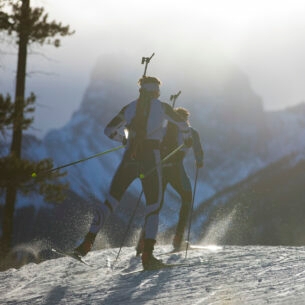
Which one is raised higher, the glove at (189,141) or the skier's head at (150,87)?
the skier's head at (150,87)

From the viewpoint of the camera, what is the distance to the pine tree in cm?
1633

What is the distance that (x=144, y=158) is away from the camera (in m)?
7.24

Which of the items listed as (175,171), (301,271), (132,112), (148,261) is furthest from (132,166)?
(301,271)

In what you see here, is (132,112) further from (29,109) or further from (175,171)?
(29,109)

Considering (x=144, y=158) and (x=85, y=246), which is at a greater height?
(x=144, y=158)

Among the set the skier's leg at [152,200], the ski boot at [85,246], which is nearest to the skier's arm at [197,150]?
the skier's leg at [152,200]

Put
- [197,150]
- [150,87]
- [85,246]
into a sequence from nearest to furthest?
1. [85,246]
2. [150,87]
3. [197,150]

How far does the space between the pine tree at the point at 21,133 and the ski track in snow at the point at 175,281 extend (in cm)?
860

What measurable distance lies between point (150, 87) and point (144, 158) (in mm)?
996

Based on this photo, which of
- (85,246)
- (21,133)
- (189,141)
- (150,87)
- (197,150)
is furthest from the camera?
(21,133)

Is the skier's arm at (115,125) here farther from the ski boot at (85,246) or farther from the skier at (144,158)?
the ski boot at (85,246)

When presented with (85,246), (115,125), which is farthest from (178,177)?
(85,246)

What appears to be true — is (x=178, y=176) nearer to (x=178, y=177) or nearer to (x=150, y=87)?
(x=178, y=177)

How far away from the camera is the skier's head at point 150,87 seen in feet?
24.3
